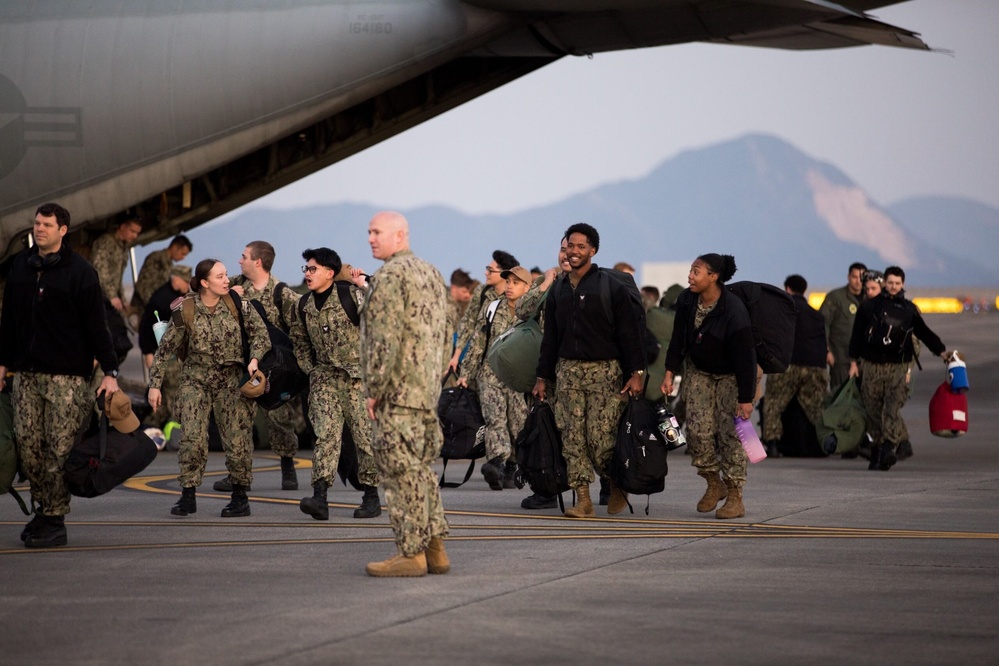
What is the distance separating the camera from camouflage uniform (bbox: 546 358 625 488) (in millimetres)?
9438

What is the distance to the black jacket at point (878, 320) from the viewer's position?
1295cm

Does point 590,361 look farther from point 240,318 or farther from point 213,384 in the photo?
point 213,384

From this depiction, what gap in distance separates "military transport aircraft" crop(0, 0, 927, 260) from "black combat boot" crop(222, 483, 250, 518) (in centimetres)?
777

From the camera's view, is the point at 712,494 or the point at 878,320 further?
the point at 878,320

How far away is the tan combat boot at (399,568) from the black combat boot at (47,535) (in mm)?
2365

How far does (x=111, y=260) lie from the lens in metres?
16.5

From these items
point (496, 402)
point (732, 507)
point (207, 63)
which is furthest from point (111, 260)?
point (732, 507)

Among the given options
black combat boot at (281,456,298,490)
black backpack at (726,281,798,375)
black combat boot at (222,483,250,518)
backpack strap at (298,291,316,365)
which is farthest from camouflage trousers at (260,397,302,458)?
black backpack at (726,281,798,375)

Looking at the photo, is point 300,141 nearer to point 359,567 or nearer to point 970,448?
point 970,448

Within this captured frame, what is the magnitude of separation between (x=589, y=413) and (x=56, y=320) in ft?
12.1

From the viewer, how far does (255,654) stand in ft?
17.0

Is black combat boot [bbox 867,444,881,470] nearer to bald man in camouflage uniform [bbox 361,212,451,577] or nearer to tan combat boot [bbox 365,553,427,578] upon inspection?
bald man in camouflage uniform [bbox 361,212,451,577]

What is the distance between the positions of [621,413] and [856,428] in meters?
5.28

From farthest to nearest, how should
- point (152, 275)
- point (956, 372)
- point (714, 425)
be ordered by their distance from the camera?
point (152, 275) → point (956, 372) → point (714, 425)
